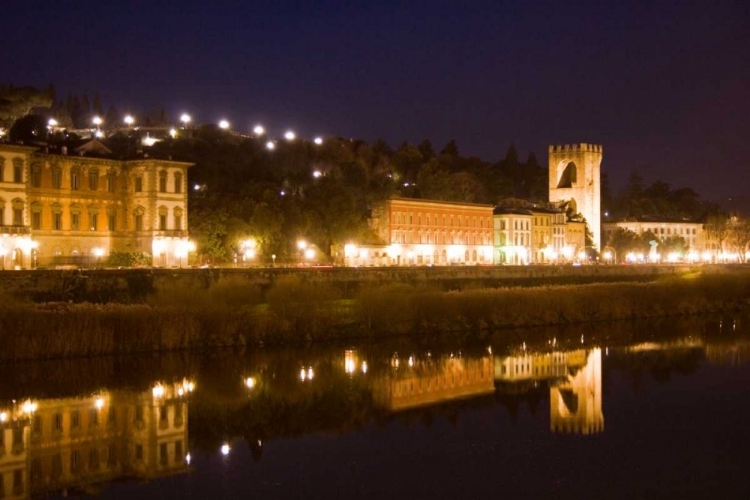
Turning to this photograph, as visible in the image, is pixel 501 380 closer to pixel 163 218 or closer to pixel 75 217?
pixel 163 218

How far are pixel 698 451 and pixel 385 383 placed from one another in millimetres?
11577

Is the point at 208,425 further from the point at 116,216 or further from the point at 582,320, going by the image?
the point at 116,216

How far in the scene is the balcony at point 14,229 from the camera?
5206 cm

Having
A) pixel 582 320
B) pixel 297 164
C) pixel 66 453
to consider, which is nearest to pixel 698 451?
pixel 66 453

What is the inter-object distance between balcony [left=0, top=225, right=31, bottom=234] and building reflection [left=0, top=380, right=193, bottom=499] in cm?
2512

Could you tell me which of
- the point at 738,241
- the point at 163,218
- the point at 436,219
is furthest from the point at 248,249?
the point at 738,241

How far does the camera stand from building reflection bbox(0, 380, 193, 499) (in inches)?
844

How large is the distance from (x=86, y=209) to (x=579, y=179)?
213 feet

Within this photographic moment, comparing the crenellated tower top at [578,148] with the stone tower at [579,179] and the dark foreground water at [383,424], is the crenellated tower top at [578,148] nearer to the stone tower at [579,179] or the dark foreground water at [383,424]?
the stone tower at [579,179]

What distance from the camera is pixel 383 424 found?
88.4 ft

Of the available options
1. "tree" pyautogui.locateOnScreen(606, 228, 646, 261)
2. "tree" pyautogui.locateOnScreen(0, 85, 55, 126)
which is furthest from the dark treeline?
"tree" pyautogui.locateOnScreen(606, 228, 646, 261)

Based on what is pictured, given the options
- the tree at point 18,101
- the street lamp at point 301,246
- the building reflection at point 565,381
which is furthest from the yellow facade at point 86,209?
the building reflection at point 565,381

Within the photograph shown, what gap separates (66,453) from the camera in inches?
917

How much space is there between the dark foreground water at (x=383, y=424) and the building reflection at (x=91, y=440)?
0.21 ft
